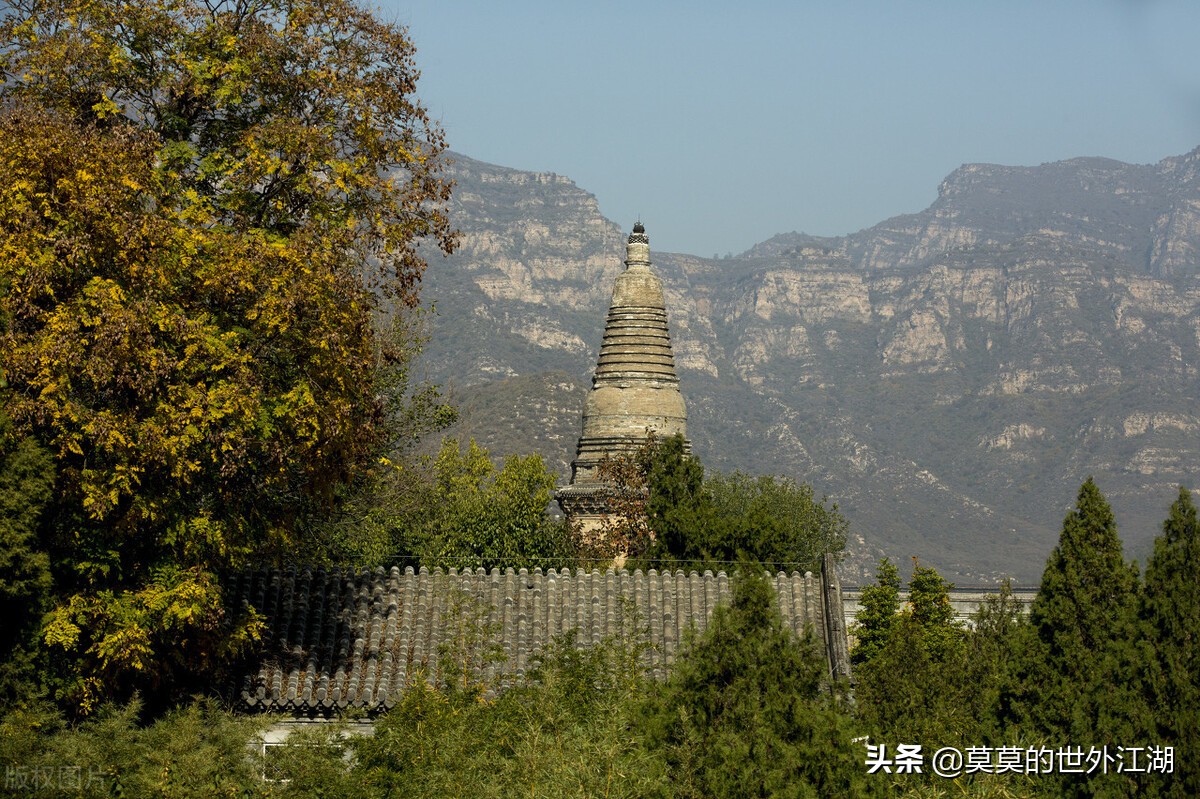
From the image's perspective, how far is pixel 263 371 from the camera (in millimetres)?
19203

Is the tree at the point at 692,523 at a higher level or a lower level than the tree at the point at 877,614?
higher

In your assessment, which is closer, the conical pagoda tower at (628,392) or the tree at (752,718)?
the tree at (752,718)

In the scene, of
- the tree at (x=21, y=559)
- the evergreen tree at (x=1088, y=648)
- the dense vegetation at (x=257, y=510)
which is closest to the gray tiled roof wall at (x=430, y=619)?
the dense vegetation at (x=257, y=510)

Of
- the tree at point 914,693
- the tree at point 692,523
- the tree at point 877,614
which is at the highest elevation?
the tree at point 692,523

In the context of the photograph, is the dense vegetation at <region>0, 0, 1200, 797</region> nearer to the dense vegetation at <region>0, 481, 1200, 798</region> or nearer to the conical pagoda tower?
the dense vegetation at <region>0, 481, 1200, 798</region>

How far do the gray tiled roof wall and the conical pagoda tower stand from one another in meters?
13.9

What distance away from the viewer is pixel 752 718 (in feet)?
45.0

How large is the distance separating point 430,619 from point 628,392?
17.4 metres

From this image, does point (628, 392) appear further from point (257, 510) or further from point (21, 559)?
point (21, 559)

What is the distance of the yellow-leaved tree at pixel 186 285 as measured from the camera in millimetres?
17719

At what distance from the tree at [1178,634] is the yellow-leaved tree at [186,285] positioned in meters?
9.38

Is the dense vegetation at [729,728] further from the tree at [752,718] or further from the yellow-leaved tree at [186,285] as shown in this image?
the yellow-leaved tree at [186,285]

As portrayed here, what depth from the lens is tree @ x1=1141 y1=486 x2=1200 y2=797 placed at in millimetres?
16719

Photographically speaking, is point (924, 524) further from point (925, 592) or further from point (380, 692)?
point (380, 692)
